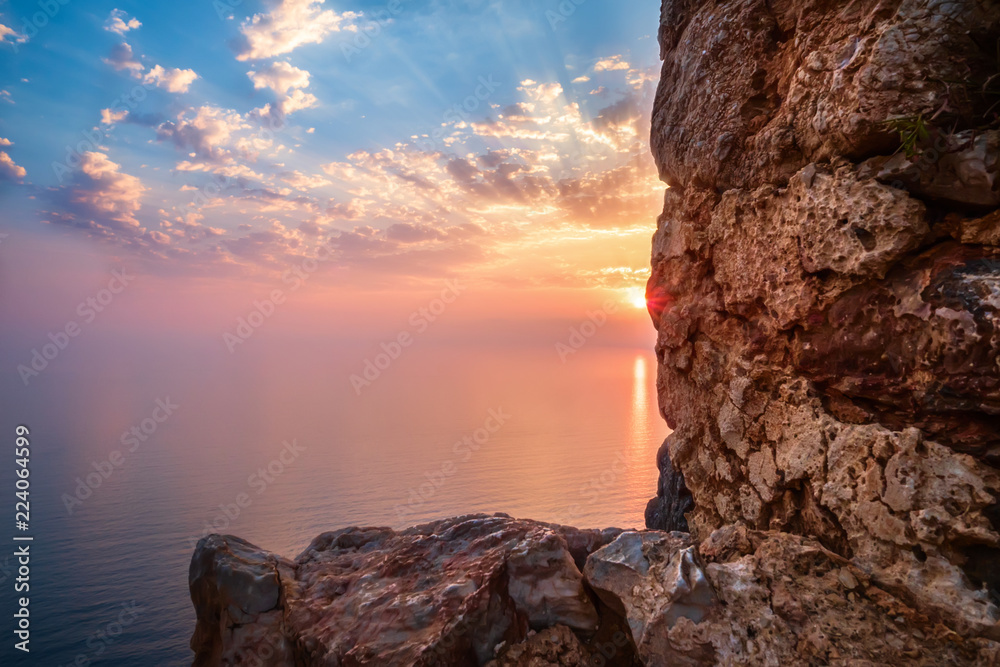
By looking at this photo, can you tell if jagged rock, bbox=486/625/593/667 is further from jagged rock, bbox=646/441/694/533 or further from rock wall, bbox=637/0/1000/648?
jagged rock, bbox=646/441/694/533

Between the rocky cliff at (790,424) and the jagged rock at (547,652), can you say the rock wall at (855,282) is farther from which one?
the jagged rock at (547,652)

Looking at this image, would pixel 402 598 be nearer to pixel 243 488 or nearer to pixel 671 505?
pixel 671 505

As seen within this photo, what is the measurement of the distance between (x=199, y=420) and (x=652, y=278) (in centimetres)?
6116

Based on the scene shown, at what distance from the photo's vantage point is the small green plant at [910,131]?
336 centimetres

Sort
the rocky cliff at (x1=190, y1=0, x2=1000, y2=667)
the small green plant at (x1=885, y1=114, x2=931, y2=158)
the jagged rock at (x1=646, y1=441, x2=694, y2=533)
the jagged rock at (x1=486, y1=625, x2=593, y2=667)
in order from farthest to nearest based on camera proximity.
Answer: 1. the jagged rock at (x1=646, y1=441, x2=694, y2=533)
2. the jagged rock at (x1=486, y1=625, x2=593, y2=667)
3. the small green plant at (x1=885, y1=114, x2=931, y2=158)
4. the rocky cliff at (x1=190, y1=0, x2=1000, y2=667)

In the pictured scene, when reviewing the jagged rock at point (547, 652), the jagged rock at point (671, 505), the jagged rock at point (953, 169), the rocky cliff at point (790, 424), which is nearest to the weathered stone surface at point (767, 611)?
the rocky cliff at point (790, 424)

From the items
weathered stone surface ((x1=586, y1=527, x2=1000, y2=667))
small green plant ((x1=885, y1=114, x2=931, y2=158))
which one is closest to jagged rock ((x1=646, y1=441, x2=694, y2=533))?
weathered stone surface ((x1=586, y1=527, x2=1000, y2=667))

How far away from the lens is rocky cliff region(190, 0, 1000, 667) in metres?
3.25

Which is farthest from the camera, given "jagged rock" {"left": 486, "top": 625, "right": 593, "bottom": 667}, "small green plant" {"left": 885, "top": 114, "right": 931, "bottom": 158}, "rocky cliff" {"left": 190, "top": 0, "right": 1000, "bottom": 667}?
"jagged rock" {"left": 486, "top": 625, "right": 593, "bottom": 667}

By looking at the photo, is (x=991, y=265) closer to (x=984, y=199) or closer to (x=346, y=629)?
(x=984, y=199)

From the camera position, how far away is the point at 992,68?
10.8ft

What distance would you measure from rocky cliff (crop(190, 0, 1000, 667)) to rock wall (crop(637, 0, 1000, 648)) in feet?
0.06

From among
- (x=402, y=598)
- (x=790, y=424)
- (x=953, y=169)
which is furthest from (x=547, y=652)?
(x=953, y=169)

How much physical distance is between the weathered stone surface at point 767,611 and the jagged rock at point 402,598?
727 millimetres
